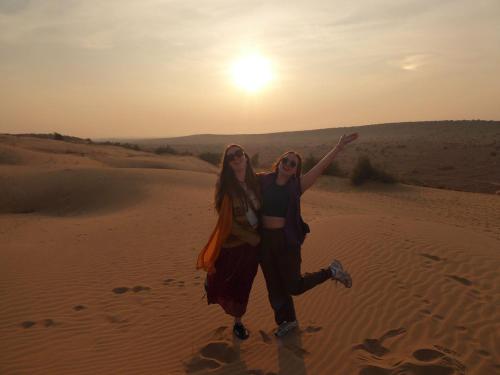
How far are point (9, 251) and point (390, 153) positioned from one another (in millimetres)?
35273

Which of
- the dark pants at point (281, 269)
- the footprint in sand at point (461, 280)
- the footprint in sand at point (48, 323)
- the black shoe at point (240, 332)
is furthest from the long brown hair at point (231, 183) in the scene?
the footprint in sand at point (461, 280)

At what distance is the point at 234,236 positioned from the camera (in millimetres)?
4375

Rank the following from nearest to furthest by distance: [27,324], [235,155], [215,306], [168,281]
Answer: [235,155], [27,324], [215,306], [168,281]

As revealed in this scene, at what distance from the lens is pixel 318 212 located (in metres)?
13.0

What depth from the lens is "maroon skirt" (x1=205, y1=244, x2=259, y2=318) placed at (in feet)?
14.5

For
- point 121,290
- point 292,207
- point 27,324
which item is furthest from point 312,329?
point 27,324

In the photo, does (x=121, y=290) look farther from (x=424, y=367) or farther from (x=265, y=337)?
(x=424, y=367)

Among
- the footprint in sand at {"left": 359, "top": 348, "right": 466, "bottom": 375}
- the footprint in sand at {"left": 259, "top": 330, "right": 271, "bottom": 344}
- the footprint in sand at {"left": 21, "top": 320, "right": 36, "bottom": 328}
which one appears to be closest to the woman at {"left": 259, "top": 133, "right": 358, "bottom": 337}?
the footprint in sand at {"left": 259, "top": 330, "right": 271, "bottom": 344}

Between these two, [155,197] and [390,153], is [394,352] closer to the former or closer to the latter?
[155,197]

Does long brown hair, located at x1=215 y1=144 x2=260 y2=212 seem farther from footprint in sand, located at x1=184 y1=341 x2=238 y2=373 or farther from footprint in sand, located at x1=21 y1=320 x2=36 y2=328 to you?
footprint in sand, located at x1=21 y1=320 x2=36 y2=328

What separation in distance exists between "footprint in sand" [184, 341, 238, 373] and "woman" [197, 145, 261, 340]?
1.27 feet

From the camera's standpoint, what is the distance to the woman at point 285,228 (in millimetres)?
4277

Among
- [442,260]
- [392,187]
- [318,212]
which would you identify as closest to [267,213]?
[442,260]

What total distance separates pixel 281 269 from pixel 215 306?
1.74 metres
